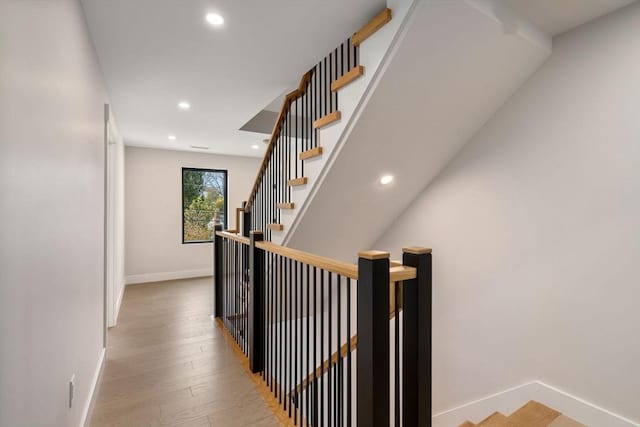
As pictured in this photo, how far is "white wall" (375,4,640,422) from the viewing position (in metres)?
1.77

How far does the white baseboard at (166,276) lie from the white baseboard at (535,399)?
4.59 metres

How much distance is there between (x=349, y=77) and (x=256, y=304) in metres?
1.74

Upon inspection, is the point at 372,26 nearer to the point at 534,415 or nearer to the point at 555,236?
the point at 555,236

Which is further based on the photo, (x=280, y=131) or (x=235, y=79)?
(x=280, y=131)

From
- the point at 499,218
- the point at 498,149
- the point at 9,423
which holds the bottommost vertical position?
the point at 9,423

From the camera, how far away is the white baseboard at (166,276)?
205 inches

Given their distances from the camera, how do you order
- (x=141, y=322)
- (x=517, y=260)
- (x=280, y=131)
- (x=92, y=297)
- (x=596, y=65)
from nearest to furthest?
(x=596, y=65), (x=92, y=297), (x=517, y=260), (x=280, y=131), (x=141, y=322)

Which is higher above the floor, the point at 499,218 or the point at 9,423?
the point at 499,218

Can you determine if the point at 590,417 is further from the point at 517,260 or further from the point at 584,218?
the point at 584,218

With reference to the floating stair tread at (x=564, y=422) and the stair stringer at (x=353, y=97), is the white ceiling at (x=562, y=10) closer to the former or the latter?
the stair stringer at (x=353, y=97)

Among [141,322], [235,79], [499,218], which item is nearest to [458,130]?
[499,218]

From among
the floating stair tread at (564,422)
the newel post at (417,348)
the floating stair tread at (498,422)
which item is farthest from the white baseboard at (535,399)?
the newel post at (417,348)

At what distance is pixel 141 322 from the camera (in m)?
3.43

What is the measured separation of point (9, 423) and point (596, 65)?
10.3ft
